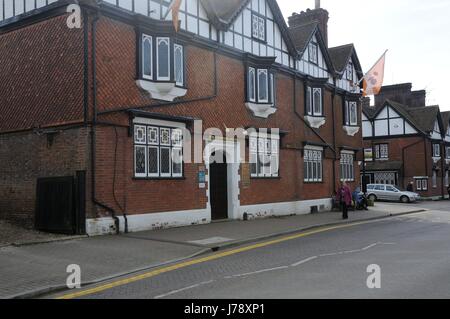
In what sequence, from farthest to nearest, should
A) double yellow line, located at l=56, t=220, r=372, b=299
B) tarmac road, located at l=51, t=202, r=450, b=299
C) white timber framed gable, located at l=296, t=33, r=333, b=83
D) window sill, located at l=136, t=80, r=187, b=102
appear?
white timber framed gable, located at l=296, t=33, r=333, b=83 < window sill, located at l=136, t=80, r=187, b=102 < double yellow line, located at l=56, t=220, r=372, b=299 < tarmac road, located at l=51, t=202, r=450, b=299

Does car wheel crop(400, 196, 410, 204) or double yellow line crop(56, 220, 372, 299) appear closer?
double yellow line crop(56, 220, 372, 299)

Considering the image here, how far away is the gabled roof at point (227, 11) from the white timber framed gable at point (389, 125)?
27.2 meters

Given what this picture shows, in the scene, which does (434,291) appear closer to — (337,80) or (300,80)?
(300,80)

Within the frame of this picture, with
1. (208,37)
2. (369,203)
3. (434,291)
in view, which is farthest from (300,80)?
(434,291)

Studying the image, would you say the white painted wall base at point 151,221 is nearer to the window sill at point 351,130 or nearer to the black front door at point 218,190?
the black front door at point 218,190

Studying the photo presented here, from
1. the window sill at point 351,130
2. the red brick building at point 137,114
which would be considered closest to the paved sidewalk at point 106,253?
the red brick building at point 137,114

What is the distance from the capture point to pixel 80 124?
45.7 feet

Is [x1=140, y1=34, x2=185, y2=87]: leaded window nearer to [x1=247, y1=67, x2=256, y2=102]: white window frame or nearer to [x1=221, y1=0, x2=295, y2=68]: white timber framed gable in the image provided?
[x1=221, y1=0, x2=295, y2=68]: white timber framed gable

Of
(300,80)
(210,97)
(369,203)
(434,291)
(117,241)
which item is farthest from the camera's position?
(369,203)

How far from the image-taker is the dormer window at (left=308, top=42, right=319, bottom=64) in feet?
84.8

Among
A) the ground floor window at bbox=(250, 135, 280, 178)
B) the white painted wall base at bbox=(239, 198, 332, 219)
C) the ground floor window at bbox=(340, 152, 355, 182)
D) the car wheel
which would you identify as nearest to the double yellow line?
the white painted wall base at bbox=(239, 198, 332, 219)

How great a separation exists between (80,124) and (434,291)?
34.2 ft

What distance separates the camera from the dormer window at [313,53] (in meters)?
25.9

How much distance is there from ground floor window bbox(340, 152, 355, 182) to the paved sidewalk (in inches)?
538
